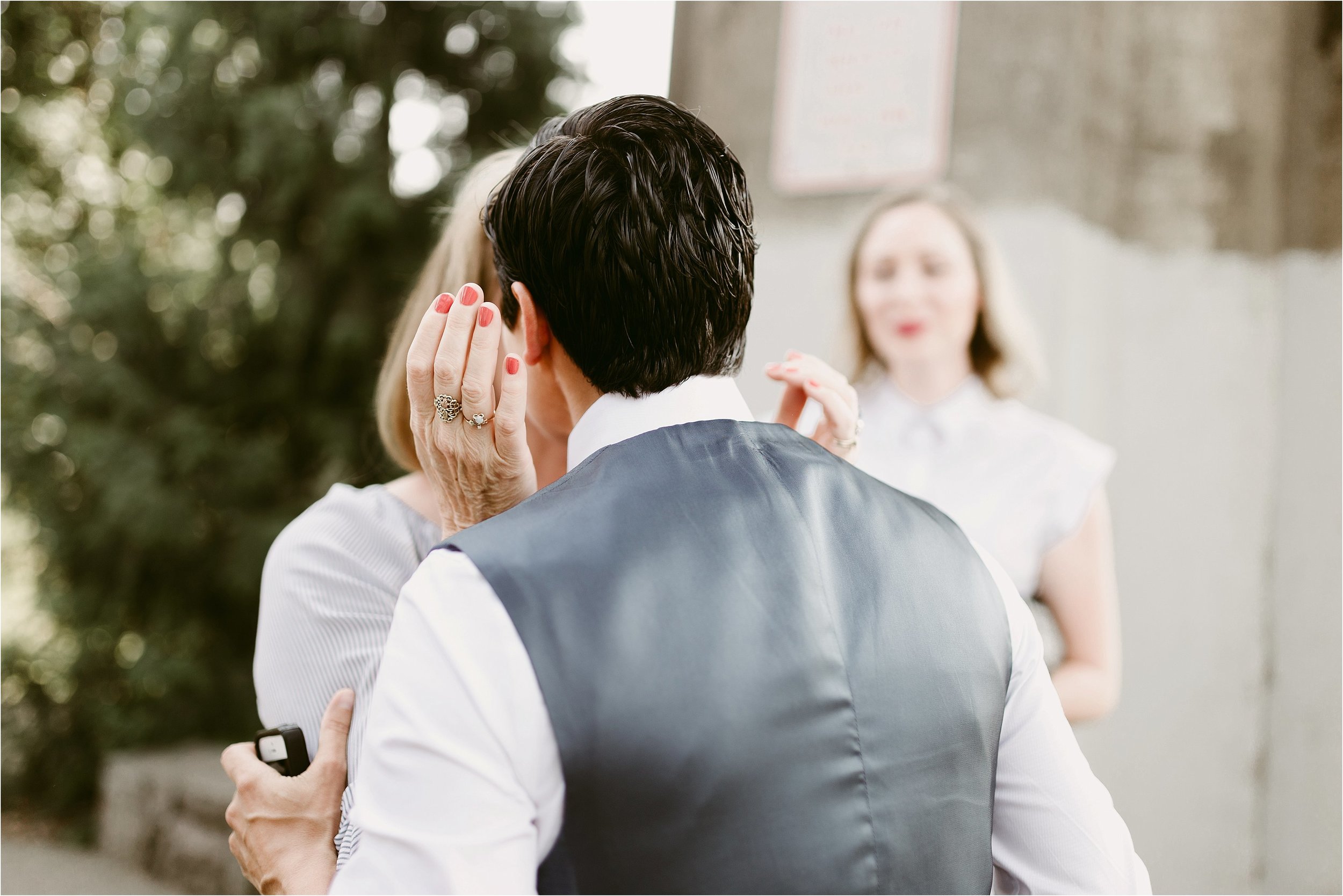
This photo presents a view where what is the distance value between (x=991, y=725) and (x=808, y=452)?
0.33m

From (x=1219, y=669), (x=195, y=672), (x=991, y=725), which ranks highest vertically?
(x=991, y=725)

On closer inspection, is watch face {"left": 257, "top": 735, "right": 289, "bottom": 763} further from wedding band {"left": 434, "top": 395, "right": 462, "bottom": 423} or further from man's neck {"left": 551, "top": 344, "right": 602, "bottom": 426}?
man's neck {"left": 551, "top": 344, "right": 602, "bottom": 426}

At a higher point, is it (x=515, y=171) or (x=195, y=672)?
(x=515, y=171)

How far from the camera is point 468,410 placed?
1.16 metres

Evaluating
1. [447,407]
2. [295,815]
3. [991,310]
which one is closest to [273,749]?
[295,815]

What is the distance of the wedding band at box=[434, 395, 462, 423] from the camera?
1.16 meters

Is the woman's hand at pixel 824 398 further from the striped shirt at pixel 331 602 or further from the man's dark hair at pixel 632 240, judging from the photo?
the striped shirt at pixel 331 602

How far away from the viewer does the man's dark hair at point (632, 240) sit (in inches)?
37.9

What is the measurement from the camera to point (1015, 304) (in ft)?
8.29

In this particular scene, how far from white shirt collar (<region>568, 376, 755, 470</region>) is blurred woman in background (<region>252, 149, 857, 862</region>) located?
0.44 feet

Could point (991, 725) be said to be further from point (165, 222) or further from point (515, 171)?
Answer: point (165, 222)

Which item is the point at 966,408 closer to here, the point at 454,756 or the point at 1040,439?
the point at 1040,439

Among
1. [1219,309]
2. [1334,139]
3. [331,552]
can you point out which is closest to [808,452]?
[331,552]

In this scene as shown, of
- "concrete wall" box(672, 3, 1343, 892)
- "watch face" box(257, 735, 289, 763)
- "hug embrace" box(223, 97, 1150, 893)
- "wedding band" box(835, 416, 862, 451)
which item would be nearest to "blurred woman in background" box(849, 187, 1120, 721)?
"concrete wall" box(672, 3, 1343, 892)
